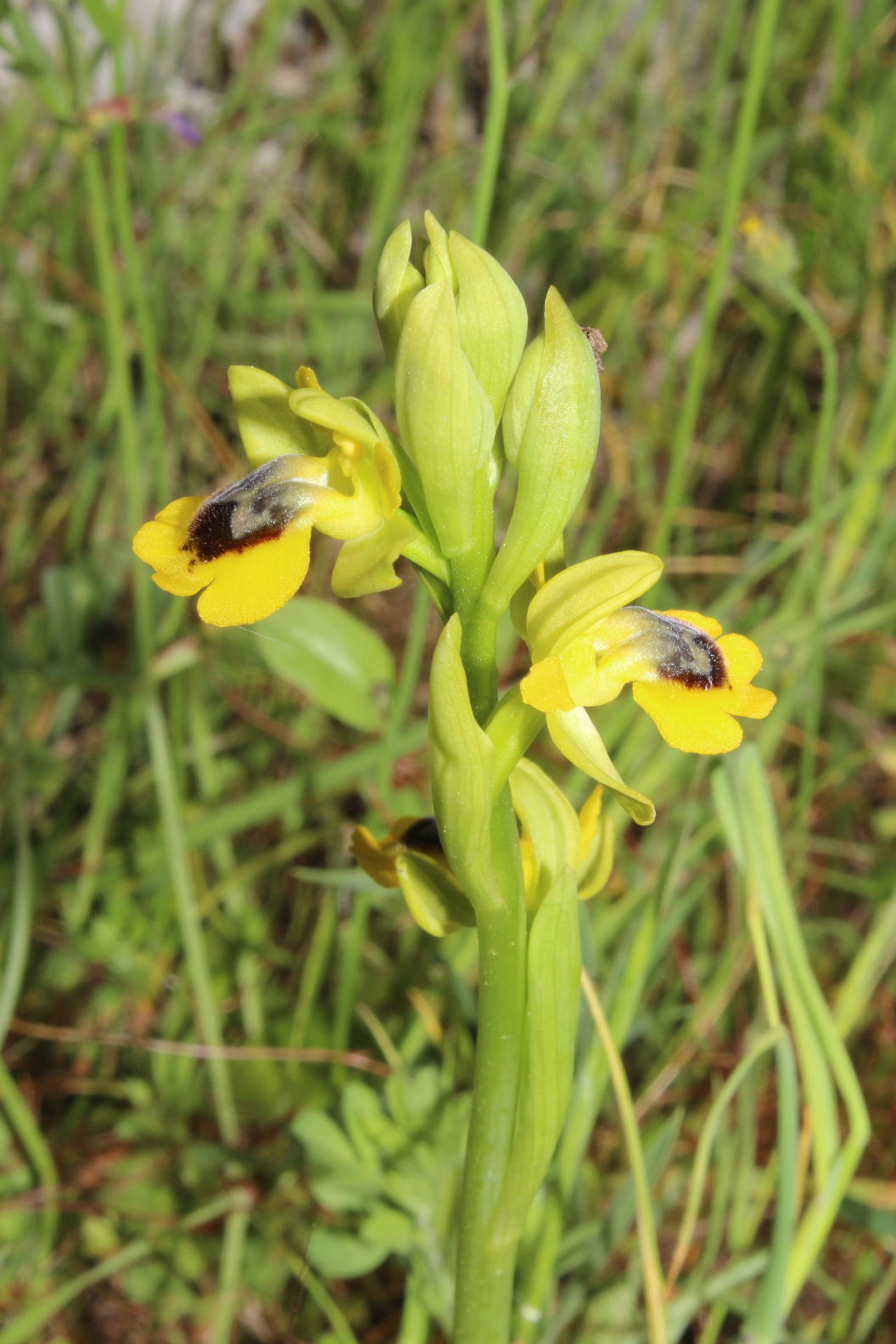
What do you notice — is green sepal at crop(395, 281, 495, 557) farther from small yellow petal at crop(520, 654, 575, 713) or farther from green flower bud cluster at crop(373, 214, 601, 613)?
small yellow petal at crop(520, 654, 575, 713)

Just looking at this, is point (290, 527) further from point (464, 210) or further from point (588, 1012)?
point (464, 210)

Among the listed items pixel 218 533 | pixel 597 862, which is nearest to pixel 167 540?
pixel 218 533

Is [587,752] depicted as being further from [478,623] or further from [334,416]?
[334,416]

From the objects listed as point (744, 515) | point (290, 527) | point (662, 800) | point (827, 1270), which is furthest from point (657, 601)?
point (290, 527)

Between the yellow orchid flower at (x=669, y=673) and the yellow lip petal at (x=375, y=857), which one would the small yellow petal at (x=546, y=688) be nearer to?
the yellow orchid flower at (x=669, y=673)

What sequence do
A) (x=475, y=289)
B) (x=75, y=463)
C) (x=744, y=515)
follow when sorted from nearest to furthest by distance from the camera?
(x=475, y=289) → (x=75, y=463) → (x=744, y=515)
